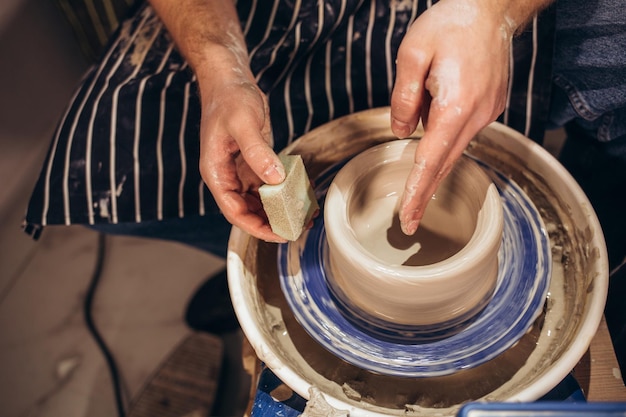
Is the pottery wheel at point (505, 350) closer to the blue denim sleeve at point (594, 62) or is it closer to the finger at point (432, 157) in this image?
the blue denim sleeve at point (594, 62)

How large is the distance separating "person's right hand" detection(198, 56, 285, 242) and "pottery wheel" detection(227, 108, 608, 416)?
0.25ft

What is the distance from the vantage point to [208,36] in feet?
3.73

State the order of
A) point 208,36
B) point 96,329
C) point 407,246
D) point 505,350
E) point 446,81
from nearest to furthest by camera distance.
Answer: point 446,81 → point 505,350 → point 407,246 → point 208,36 → point 96,329

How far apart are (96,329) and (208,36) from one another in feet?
3.93

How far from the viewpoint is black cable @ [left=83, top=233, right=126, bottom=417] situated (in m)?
1.70

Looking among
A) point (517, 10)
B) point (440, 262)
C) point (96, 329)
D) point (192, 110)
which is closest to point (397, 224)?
point (440, 262)

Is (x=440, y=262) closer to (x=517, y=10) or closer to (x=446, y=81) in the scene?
(x=446, y=81)

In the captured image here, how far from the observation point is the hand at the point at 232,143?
90 centimetres

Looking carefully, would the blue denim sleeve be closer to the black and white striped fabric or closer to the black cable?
the black and white striped fabric

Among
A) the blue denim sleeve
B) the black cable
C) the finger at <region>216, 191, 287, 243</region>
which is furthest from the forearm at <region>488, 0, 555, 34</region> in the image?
the black cable

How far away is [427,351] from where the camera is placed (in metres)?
0.91

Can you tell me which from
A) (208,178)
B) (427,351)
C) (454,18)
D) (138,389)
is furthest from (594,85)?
(138,389)

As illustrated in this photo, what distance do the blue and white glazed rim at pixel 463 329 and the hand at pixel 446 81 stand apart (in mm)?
235

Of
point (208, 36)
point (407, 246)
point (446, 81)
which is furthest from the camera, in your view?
point (208, 36)
